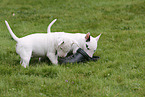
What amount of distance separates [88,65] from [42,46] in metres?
1.23

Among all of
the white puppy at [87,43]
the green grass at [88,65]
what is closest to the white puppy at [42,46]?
the green grass at [88,65]

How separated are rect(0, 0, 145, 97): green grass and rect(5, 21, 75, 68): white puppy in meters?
0.27

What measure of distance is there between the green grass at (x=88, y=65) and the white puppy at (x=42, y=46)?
0.88 feet

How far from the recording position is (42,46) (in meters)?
5.07

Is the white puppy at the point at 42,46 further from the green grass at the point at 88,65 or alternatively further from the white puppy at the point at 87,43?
the white puppy at the point at 87,43

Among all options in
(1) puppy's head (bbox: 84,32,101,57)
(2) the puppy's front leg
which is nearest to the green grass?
(2) the puppy's front leg

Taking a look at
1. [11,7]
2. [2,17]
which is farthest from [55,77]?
[11,7]

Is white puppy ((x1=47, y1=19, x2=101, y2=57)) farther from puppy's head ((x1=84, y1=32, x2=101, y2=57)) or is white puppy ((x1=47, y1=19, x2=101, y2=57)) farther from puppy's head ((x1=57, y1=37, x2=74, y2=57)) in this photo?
puppy's head ((x1=57, y1=37, x2=74, y2=57))

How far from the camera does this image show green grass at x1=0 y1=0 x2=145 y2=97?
3.84 metres

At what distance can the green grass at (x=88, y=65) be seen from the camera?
3842mm

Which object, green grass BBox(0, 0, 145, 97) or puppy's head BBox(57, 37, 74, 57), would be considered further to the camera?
puppy's head BBox(57, 37, 74, 57)

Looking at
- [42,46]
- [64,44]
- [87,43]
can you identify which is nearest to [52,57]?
[42,46]

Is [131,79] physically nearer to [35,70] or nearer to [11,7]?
[35,70]

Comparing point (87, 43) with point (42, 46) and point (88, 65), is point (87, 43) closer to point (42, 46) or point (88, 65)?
point (88, 65)
